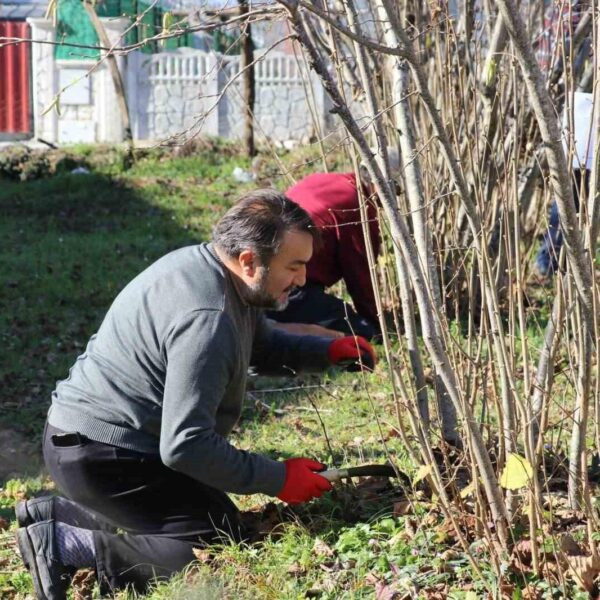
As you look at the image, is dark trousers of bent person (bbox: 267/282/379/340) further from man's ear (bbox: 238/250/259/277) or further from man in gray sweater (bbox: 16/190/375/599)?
man's ear (bbox: 238/250/259/277)

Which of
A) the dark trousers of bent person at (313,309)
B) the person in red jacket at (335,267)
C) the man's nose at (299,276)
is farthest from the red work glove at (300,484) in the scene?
the dark trousers of bent person at (313,309)

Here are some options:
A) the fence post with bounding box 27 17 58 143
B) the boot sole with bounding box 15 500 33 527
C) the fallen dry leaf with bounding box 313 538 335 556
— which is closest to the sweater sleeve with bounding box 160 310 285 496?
the fallen dry leaf with bounding box 313 538 335 556

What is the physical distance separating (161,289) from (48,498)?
0.93 meters

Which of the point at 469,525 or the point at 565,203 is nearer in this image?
the point at 565,203

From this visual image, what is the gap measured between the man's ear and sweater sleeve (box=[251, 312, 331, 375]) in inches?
21.8

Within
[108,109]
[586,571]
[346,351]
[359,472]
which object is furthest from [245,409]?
[108,109]

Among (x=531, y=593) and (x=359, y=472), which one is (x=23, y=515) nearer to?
(x=359, y=472)

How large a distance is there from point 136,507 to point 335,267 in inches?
109

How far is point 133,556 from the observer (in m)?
3.55

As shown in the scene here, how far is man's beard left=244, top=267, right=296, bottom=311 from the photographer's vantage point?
337cm

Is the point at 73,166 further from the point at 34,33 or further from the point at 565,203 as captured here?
the point at 565,203

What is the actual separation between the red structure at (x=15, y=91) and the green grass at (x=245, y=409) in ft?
16.1

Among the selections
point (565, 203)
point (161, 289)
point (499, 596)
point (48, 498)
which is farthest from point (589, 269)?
point (48, 498)

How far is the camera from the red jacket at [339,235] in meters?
5.55
